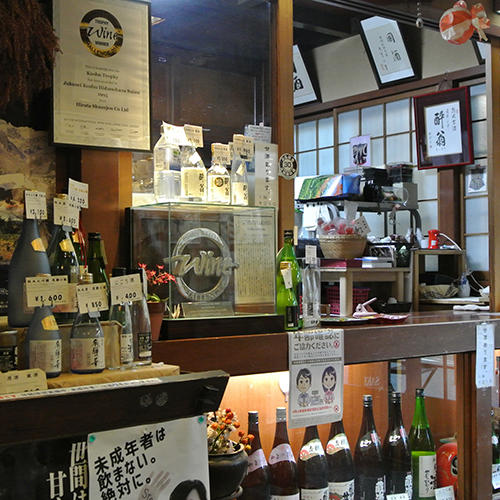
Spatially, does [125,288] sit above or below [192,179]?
below

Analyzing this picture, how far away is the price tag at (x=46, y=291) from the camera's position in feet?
5.09

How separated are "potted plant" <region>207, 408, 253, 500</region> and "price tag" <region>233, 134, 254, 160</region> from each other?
898mm

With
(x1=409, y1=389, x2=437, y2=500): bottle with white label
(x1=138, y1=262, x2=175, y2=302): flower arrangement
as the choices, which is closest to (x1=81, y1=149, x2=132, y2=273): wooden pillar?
(x1=138, y1=262, x2=175, y2=302): flower arrangement

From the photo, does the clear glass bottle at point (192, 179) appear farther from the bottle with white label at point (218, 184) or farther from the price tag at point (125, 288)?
the price tag at point (125, 288)

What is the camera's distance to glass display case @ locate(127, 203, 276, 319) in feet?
6.76

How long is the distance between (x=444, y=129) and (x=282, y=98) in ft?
9.15

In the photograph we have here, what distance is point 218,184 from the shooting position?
229 centimetres

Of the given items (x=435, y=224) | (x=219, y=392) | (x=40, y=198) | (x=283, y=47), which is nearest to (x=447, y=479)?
(x=219, y=392)

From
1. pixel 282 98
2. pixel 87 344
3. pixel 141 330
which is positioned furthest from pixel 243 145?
pixel 87 344

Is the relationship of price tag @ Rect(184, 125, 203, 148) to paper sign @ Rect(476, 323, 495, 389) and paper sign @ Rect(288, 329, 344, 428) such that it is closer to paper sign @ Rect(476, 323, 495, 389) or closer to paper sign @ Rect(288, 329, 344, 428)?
paper sign @ Rect(288, 329, 344, 428)

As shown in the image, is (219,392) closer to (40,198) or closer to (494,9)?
(40,198)

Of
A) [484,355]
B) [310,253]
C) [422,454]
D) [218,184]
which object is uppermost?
[218,184]

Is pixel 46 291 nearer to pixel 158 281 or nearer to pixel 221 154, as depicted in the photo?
pixel 158 281

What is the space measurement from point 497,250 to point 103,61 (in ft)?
6.61
